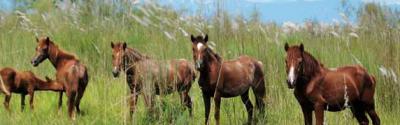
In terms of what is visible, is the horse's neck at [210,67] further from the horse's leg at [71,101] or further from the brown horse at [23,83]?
the brown horse at [23,83]

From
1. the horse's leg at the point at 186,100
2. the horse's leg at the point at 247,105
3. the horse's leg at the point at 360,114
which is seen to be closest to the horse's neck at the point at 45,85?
the horse's leg at the point at 186,100

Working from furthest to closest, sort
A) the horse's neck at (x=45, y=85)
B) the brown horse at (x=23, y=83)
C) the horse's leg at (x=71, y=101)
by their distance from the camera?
the horse's neck at (x=45, y=85) < the brown horse at (x=23, y=83) < the horse's leg at (x=71, y=101)

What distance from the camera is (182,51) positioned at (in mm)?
10328

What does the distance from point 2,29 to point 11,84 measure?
626 cm

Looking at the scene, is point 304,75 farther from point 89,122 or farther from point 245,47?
point 245,47

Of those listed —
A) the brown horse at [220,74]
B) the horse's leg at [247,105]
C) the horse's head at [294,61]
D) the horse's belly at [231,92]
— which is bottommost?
the horse's leg at [247,105]

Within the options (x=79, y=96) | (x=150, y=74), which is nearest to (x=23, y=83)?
(x=79, y=96)

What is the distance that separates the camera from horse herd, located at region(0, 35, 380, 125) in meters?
5.59

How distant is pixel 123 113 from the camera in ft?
22.1

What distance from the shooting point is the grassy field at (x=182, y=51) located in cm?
699

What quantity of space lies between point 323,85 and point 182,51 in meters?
4.85

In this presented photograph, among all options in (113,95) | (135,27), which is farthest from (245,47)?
(135,27)

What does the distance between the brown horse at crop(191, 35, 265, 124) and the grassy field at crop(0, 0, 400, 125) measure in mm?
249

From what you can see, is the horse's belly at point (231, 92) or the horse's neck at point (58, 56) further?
the horse's neck at point (58, 56)
